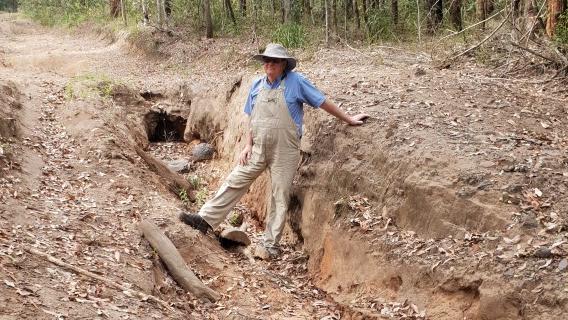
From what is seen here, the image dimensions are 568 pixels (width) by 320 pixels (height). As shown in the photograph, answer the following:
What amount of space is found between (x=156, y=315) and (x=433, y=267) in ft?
7.97

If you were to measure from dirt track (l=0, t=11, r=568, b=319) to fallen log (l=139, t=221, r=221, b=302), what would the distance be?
0.10 metres

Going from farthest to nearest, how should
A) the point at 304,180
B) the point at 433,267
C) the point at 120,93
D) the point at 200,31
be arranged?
1. the point at 200,31
2. the point at 120,93
3. the point at 304,180
4. the point at 433,267

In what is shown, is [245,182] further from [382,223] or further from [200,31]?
[200,31]

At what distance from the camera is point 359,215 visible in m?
6.04

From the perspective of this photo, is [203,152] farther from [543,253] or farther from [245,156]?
[543,253]

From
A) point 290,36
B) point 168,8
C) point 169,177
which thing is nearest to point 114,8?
point 168,8

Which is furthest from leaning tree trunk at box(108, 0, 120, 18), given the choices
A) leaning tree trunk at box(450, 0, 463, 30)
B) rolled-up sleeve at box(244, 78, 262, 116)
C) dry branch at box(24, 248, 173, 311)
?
dry branch at box(24, 248, 173, 311)

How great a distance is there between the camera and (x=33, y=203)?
577 centimetres

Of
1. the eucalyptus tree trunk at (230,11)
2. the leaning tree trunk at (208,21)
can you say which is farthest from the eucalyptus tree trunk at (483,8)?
the leaning tree trunk at (208,21)

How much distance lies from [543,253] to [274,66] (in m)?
3.24

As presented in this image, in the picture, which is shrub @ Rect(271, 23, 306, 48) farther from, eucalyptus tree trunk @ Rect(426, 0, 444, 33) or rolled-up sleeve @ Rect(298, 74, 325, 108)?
rolled-up sleeve @ Rect(298, 74, 325, 108)

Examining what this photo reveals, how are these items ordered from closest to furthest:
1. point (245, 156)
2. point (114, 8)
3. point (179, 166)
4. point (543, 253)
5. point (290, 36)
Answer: point (543, 253) < point (245, 156) < point (179, 166) < point (290, 36) < point (114, 8)

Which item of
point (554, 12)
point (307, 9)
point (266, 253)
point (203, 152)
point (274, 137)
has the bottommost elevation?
point (266, 253)

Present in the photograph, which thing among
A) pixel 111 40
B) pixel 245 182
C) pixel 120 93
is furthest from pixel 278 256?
pixel 111 40
